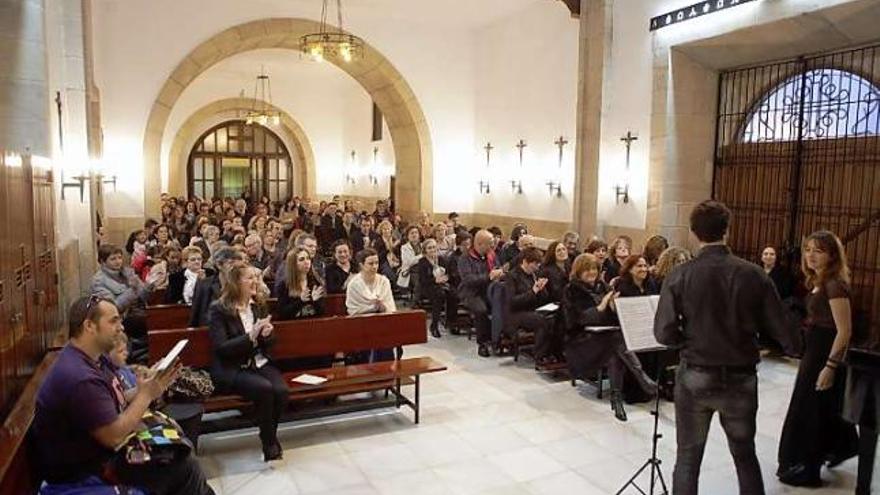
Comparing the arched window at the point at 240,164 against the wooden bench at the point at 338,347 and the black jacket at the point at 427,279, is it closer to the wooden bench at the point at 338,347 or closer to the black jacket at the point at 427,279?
the black jacket at the point at 427,279

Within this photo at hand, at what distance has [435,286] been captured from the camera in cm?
784

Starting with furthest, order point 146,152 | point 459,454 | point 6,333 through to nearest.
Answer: point 146,152 → point 459,454 → point 6,333

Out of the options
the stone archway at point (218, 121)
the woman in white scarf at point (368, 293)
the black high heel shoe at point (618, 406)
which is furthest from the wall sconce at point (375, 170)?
the black high heel shoe at point (618, 406)

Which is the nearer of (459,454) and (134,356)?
(459,454)

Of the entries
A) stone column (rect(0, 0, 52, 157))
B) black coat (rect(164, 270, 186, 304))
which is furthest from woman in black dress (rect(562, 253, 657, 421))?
stone column (rect(0, 0, 52, 157))

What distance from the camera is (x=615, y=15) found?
28.3 feet

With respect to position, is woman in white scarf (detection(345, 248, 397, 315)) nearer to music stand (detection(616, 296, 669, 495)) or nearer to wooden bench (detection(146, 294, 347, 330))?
wooden bench (detection(146, 294, 347, 330))

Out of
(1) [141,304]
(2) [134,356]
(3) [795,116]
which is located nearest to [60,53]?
(1) [141,304]

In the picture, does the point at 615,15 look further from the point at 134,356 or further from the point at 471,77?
the point at 134,356

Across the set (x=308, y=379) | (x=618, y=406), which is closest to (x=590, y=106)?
(x=618, y=406)

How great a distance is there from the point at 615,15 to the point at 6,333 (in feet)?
26.0

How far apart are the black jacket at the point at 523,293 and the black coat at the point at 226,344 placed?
2852 mm

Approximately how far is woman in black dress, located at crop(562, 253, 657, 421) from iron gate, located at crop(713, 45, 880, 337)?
2836mm

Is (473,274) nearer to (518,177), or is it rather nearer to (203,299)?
(203,299)
